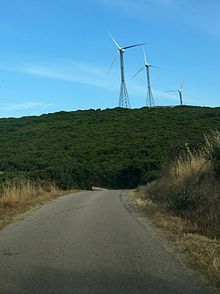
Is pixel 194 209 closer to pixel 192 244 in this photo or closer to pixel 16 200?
pixel 192 244

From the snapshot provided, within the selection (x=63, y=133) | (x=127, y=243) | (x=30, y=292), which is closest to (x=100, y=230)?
(x=127, y=243)

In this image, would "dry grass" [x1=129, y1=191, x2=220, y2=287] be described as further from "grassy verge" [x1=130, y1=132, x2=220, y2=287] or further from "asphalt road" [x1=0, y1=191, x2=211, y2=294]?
"asphalt road" [x1=0, y1=191, x2=211, y2=294]


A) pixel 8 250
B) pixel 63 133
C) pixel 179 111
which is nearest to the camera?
pixel 8 250

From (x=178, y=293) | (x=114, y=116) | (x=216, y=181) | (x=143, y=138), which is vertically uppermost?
(x=114, y=116)

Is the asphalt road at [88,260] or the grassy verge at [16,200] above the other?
the grassy verge at [16,200]

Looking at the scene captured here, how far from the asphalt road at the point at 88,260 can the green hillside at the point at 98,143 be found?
2328 cm

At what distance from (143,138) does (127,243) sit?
5899cm

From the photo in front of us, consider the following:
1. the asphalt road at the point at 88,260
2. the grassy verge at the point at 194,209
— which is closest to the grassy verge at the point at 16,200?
the asphalt road at the point at 88,260

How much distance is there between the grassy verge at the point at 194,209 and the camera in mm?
9924

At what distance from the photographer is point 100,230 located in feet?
44.8

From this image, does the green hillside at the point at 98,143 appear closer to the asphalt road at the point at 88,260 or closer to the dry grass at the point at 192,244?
the dry grass at the point at 192,244

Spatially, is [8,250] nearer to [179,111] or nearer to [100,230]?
[100,230]

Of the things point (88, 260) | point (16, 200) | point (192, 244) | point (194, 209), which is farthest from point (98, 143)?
point (88, 260)

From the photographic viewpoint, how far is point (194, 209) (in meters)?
15.8
